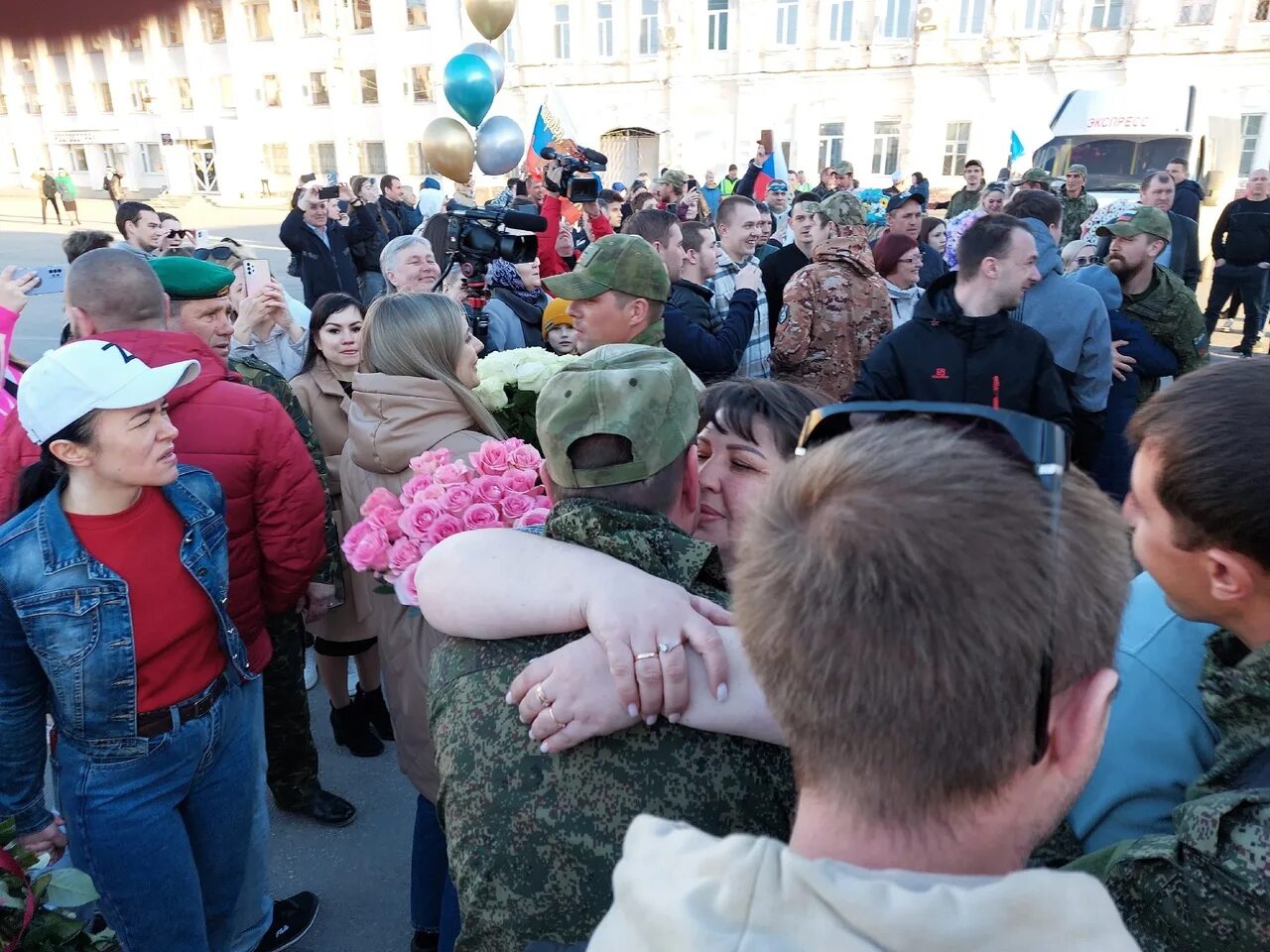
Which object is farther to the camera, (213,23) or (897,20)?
(897,20)

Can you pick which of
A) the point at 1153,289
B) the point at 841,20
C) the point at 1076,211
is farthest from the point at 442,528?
the point at 841,20

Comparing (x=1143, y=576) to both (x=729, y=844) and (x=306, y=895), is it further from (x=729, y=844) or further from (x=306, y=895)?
(x=306, y=895)

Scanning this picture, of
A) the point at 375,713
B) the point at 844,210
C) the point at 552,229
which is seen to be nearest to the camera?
the point at 375,713

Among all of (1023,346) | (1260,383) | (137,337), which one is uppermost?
(1260,383)

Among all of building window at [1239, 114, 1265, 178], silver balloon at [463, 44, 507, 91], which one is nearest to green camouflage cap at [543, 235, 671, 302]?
silver balloon at [463, 44, 507, 91]

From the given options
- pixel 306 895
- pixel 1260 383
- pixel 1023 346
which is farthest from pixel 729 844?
pixel 1023 346

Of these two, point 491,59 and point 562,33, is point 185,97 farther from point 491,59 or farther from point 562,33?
point 562,33

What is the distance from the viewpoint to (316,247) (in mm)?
8914

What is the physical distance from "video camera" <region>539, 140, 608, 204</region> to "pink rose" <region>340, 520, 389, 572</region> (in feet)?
13.4

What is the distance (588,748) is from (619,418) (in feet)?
1.48

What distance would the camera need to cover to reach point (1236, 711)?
106cm

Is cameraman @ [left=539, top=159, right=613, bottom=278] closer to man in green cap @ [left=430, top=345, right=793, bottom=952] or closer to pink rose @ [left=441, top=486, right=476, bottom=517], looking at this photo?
pink rose @ [left=441, top=486, right=476, bottom=517]

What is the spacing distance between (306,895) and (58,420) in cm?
177

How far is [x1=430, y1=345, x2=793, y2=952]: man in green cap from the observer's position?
1.05 m
